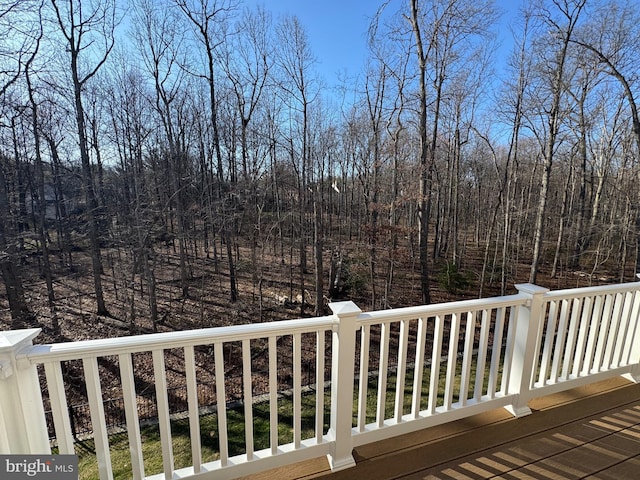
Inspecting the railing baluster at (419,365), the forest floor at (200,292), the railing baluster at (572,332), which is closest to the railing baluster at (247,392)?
the railing baluster at (419,365)

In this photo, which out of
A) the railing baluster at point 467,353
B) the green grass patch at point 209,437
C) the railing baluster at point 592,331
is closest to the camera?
the railing baluster at point 467,353

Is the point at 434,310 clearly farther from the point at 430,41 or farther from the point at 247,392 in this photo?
the point at 430,41

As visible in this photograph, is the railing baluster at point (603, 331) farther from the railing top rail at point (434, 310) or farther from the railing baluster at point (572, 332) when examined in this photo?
the railing top rail at point (434, 310)

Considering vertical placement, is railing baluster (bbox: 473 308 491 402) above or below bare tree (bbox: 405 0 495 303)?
below

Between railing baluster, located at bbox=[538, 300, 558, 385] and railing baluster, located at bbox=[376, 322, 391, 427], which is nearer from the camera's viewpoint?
railing baluster, located at bbox=[376, 322, 391, 427]

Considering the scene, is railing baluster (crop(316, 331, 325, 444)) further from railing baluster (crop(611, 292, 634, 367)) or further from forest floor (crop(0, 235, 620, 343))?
forest floor (crop(0, 235, 620, 343))

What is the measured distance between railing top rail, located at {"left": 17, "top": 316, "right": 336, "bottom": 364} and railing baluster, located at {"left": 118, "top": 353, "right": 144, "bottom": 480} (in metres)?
0.06

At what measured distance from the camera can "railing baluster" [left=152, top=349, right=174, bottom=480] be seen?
1314 mm

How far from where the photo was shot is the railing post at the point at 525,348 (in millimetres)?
1967

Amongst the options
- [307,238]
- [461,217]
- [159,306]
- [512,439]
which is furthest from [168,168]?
[461,217]

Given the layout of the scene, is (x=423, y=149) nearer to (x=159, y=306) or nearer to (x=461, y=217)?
(x=159, y=306)

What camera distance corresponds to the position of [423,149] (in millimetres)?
8070

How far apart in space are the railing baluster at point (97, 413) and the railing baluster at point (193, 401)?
32 centimetres

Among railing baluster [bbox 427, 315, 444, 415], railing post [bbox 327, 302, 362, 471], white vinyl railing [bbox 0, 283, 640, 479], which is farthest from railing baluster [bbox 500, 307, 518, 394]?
railing post [bbox 327, 302, 362, 471]
